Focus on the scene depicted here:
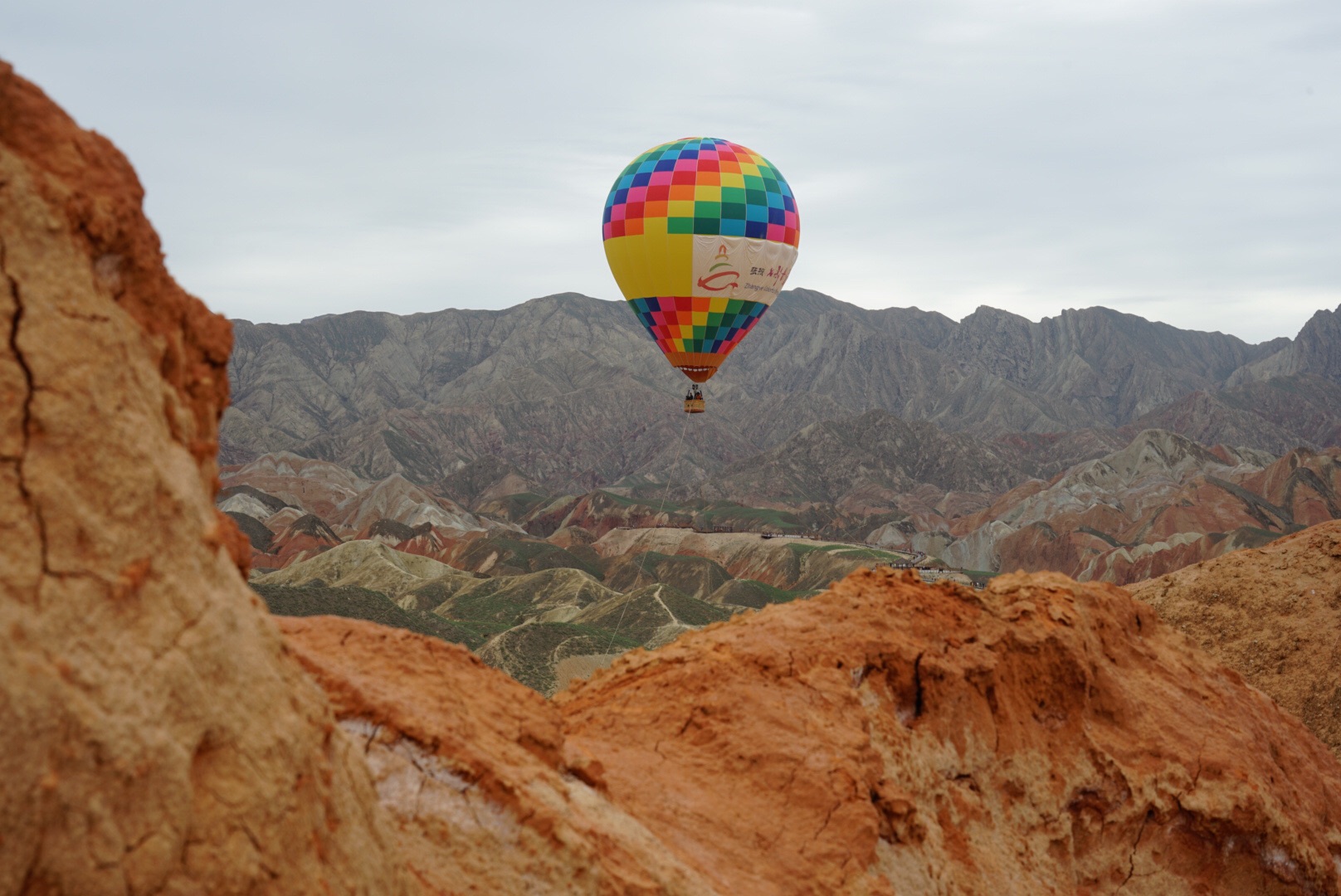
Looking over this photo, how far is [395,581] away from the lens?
222ft

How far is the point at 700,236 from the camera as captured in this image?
107 feet

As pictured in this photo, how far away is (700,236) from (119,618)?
28.2 meters

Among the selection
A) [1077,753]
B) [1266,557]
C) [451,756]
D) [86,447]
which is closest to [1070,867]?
[1077,753]

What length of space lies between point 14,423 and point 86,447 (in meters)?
0.31

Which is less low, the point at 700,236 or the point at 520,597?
the point at 700,236

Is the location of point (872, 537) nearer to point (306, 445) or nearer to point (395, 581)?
point (395, 581)

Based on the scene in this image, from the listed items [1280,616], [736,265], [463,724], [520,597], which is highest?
[736,265]

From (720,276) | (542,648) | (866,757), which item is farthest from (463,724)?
(542,648)

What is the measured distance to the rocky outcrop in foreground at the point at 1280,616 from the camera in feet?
80.1

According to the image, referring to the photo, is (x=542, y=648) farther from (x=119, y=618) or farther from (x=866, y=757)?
(x=119, y=618)

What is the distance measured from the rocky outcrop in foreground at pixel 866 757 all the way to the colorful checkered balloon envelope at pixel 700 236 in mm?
18700

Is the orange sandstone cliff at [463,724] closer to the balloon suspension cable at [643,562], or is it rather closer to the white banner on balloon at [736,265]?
the white banner on balloon at [736,265]

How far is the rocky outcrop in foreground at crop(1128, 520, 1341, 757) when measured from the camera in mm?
24422

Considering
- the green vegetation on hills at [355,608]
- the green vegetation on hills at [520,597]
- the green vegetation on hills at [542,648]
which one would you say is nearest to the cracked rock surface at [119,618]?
the green vegetation on hills at [542,648]
